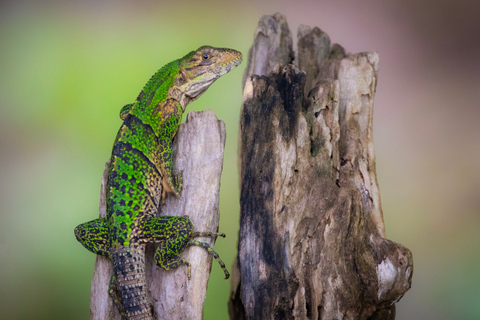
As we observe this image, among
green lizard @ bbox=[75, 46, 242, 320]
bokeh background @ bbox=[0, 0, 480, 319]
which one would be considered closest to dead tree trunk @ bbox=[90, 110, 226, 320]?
green lizard @ bbox=[75, 46, 242, 320]

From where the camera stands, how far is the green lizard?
3.64m

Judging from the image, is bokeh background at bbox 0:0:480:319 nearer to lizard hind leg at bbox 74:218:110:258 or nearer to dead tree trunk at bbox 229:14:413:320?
dead tree trunk at bbox 229:14:413:320

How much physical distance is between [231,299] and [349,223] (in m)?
1.75

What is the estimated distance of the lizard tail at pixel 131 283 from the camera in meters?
3.57

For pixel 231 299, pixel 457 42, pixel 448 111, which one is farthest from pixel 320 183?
pixel 457 42

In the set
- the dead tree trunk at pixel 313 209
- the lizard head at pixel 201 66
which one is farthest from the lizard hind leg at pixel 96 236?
the lizard head at pixel 201 66

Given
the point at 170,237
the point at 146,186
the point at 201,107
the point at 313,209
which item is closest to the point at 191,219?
the point at 170,237

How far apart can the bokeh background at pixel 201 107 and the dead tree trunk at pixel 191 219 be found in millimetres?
1482

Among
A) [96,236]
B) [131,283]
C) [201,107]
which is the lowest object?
[131,283]

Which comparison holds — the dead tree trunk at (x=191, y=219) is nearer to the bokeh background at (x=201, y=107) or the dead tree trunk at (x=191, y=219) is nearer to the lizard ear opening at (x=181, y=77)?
the lizard ear opening at (x=181, y=77)

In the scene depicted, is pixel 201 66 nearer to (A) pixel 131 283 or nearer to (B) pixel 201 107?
(B) pixel 201 107

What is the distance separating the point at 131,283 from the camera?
3.60m

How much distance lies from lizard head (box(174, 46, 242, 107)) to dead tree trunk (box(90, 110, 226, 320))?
0.30 metres

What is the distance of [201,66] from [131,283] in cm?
209
